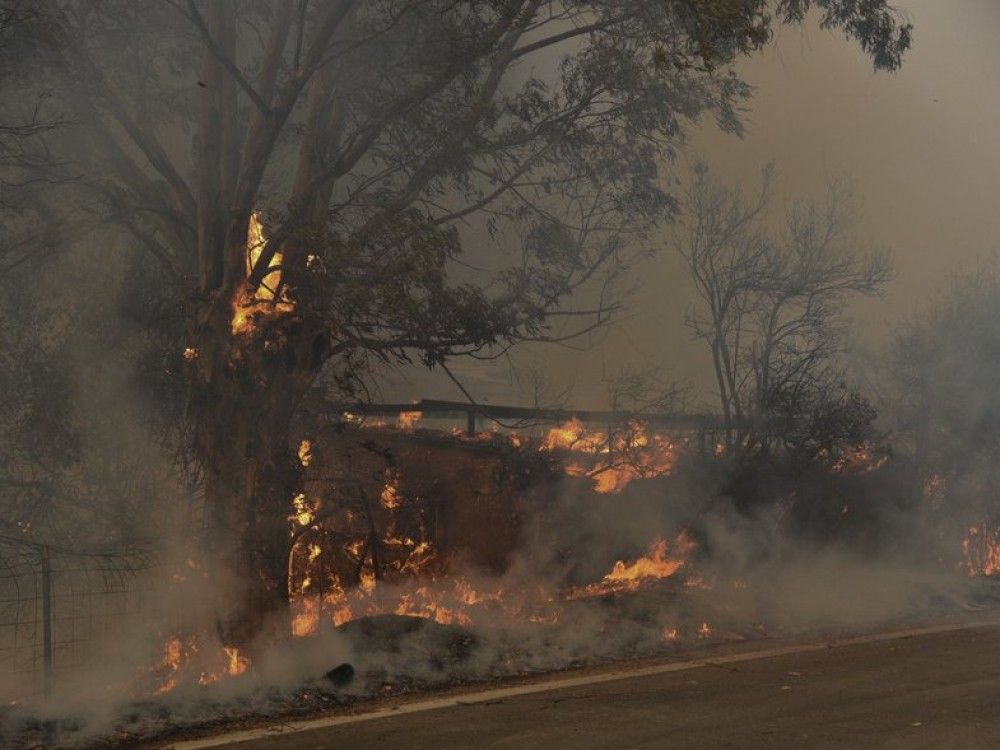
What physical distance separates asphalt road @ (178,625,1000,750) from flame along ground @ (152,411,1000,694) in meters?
2.03

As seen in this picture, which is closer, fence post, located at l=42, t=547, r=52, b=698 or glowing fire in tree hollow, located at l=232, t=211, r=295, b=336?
fence post, located at l=42, t=547, r=52, b=698

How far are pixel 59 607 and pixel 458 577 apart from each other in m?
4.99

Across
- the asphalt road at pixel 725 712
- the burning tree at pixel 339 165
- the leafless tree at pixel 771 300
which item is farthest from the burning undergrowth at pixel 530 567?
the burning tree at pixel 339 165

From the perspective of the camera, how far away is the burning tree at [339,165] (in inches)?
388

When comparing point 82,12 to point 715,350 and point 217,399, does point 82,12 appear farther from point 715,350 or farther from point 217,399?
point 715,350

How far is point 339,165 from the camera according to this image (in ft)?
32.8

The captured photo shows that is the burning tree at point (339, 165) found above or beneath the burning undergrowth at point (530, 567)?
above

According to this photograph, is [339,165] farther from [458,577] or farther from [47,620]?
[458,577]

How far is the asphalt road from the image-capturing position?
7.29 m

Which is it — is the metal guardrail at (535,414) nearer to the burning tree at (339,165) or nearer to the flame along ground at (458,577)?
the flame along ground at (458,577)

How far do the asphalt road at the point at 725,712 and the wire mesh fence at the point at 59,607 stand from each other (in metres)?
2.44

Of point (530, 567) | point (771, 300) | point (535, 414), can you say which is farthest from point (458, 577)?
point (771, 300)

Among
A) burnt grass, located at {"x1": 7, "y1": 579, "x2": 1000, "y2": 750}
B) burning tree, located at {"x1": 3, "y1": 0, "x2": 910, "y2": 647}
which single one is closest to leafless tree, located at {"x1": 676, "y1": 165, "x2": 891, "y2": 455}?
burnt grass, located at {"x1": 7, "y1": 579, "x2": 1000, "y2": 750}

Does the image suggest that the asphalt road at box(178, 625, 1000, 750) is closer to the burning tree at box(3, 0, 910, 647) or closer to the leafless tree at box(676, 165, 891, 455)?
the burning tree at box(3, 0, 910, 647)
